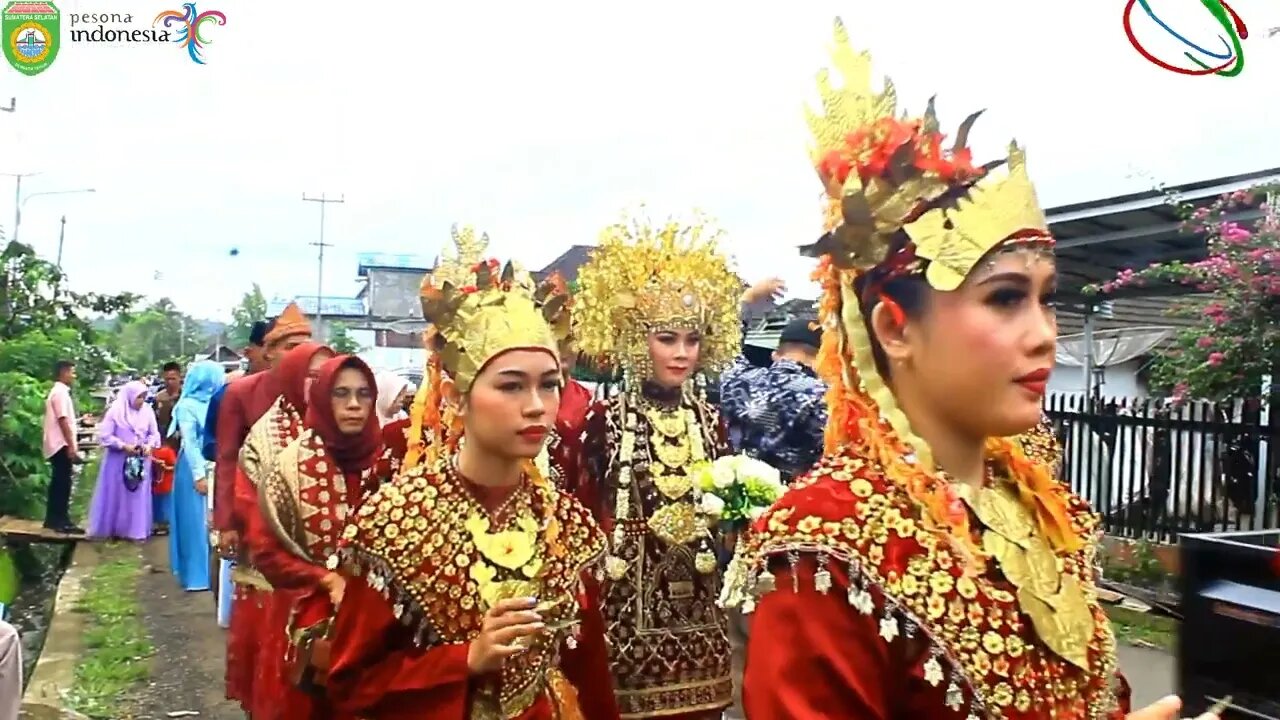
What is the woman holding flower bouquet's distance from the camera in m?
4.59

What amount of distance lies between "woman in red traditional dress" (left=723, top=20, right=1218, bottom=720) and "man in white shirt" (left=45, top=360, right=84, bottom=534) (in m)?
9.30

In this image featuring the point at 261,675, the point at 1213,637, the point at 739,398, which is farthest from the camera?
the point at 739,398

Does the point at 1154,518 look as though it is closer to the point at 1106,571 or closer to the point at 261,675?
the point at 1106,571

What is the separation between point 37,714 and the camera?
5.75 m

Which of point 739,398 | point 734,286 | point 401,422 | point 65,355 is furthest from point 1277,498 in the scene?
point 65,355

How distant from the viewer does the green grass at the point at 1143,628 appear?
666 cm

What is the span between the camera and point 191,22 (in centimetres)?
650

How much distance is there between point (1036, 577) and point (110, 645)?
6809mm

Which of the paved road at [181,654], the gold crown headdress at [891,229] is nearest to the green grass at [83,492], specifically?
the paved road at [181,654]

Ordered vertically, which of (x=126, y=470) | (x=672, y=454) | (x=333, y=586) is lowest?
(x=126, y=470)

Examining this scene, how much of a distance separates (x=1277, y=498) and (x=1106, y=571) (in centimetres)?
135

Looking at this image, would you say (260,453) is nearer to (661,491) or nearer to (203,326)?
(661,491)

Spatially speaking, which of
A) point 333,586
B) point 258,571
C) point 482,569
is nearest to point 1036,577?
point 482,569

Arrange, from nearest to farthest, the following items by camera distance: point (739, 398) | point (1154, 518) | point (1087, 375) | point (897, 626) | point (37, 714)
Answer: point (897, 626) < point (37, 714) < point (739, 398) < point (1154, 518) < point (1087, 375)
